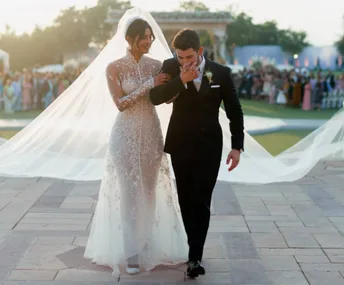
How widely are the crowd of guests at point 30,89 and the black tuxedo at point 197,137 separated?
17921 mm

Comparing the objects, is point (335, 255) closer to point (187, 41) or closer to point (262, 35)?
point (187, 41)

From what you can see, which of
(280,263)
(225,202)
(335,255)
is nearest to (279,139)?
(225,202)

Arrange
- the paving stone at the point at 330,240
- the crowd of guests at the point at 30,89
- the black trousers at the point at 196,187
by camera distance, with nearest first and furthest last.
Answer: the black trousers at the point at 196,187 → the paving stone at the point at 330,240 → the crowd of guests at the point at 30,89

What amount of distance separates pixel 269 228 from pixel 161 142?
1.76 meters

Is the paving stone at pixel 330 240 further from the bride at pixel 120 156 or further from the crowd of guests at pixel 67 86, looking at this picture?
the crowd of guests at pixel 67 86

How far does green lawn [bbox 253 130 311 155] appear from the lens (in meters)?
12.0

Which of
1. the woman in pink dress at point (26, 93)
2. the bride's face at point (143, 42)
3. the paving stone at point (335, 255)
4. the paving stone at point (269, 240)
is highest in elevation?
the bride's face at point (143, 42)

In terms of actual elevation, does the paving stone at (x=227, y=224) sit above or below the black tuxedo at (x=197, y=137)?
below

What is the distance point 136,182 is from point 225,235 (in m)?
1.38

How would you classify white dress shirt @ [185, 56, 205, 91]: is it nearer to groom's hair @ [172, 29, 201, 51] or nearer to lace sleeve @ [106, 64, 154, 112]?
groom's hair @ [172, 29, 201, 51]

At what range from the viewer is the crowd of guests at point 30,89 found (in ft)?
69.9

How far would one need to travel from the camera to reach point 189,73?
371cm

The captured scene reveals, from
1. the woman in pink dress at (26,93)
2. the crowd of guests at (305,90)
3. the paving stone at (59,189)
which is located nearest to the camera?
the paving stone at (59,189)

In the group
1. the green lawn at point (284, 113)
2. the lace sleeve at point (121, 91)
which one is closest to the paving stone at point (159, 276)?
the lace sleeve at point (121, 91)
